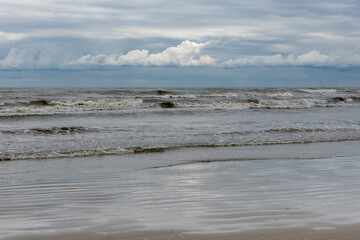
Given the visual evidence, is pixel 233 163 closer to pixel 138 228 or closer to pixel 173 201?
pixel 173 201

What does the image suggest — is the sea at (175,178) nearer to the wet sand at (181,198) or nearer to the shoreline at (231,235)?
the wet sand at (181,198)

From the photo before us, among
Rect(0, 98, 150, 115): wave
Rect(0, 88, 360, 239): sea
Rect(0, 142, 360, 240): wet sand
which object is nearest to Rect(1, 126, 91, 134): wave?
Rect(0, 88, 360, 239): sea

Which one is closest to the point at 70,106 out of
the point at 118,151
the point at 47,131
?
the point at 47,131

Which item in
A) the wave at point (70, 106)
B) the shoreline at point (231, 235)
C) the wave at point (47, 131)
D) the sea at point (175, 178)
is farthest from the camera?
the wave at point (70, 106)

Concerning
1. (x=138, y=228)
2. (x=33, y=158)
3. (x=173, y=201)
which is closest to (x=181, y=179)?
(x=173, y=201)

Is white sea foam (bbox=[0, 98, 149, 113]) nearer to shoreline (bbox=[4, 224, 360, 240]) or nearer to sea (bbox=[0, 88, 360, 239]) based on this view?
sea (bbox=[0, 88, 360, 239])

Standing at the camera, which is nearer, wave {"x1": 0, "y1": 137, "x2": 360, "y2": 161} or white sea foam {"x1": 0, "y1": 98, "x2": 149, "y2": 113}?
wave {"x1": 0, "y1": 137, "x2": 360, "y2": 161}

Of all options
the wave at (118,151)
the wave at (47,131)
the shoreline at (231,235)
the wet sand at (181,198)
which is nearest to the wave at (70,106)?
the wave at (47,131)

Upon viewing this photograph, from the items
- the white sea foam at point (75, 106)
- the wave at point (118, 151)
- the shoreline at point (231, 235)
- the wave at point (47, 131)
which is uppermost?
the white sea foam at point (75, 106)

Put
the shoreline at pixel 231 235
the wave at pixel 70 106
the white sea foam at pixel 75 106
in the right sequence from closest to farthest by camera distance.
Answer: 1. the shoreline at pixel 231 235
2. the wave at pixel 70 106
3. the white sea foam at pixel 75 106

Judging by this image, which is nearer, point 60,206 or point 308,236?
point 308,236

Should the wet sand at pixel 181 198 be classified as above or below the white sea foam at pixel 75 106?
below

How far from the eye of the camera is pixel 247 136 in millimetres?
13875

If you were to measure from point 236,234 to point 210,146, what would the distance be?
764 cm
